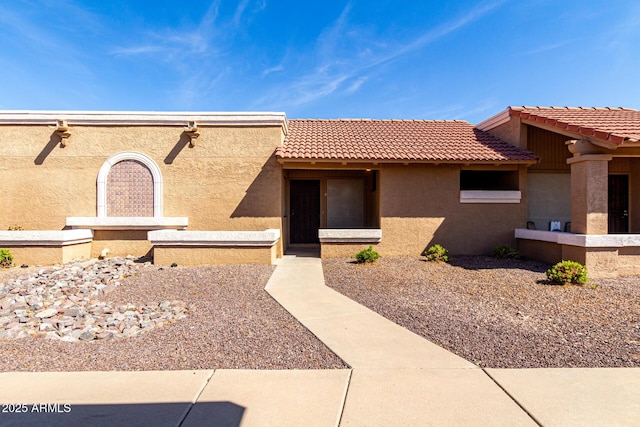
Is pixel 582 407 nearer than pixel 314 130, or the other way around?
pixel 582 407

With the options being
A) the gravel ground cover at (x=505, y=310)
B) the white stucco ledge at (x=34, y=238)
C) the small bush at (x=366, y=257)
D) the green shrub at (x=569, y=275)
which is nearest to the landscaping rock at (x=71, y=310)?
the white stucco ledge at (x=34, y=238)

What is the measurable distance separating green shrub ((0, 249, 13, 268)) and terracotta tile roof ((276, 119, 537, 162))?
26.6 feet

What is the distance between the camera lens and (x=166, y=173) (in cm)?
1127

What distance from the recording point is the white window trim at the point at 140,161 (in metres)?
11.2

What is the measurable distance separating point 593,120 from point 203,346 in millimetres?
12322

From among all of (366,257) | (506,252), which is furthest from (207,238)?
(506,252)

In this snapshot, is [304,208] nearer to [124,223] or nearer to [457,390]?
[124,223]

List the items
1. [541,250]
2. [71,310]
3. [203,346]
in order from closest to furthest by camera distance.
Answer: [203,346], [71,310], [541,250]

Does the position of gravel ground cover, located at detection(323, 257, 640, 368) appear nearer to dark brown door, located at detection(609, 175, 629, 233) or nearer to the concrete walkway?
the concrete walkway

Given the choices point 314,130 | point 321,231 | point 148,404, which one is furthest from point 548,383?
point 314,130

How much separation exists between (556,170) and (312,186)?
8927 mm

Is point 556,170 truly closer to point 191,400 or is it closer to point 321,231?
point 321,231

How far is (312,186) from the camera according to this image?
46.6ft

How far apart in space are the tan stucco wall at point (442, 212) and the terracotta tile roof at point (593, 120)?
228 centimetres
